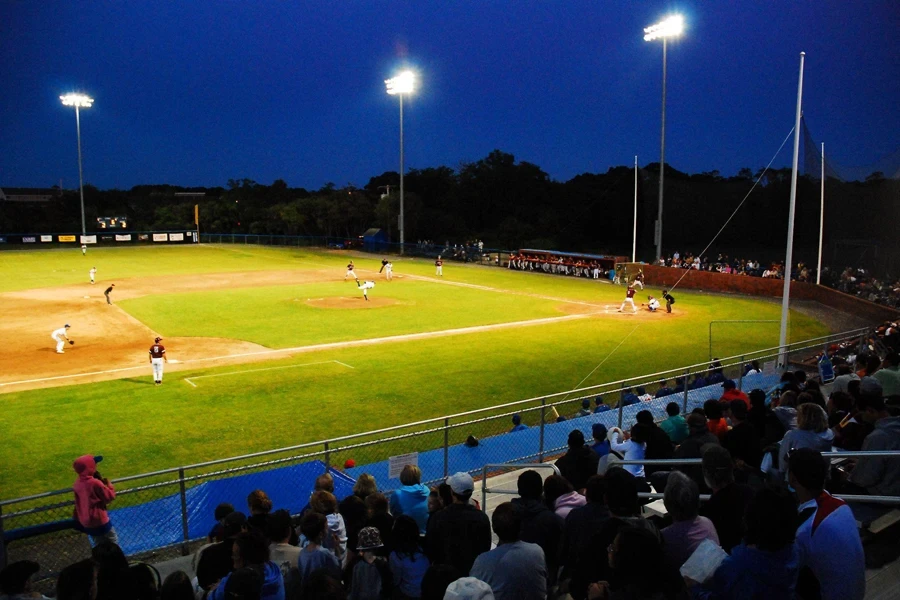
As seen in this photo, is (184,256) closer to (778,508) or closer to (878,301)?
(878,301)

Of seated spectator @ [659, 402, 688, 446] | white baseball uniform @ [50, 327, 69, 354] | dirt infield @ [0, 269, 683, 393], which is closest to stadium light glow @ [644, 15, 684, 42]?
dirt infield @ [0, 269, 683, 393]

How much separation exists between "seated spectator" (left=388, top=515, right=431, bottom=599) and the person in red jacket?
520 cm

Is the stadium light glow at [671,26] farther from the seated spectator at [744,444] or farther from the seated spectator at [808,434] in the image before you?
the seated spectator at [808,434]

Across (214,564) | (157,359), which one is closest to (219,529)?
(214,564)

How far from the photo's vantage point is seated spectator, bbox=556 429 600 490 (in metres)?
7.51

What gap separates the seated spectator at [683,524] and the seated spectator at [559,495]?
1546 mm

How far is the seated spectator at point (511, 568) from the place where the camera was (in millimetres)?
4832

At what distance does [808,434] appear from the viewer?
21.7 feet

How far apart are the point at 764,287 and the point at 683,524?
122 ft

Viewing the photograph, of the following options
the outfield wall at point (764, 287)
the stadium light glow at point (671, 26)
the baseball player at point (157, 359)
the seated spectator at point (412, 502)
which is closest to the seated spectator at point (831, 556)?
the seated spectator at point (412, 502)

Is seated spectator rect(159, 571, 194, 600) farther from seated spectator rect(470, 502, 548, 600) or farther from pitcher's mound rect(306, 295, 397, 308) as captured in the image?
pitcher's mound rect(306, 295, 397, 308)

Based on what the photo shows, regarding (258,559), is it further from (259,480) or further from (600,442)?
(259,480)

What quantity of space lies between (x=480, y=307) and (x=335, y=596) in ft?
101

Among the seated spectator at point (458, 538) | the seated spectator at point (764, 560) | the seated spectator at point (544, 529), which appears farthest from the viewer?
the seated spectator at point (544, 529)
